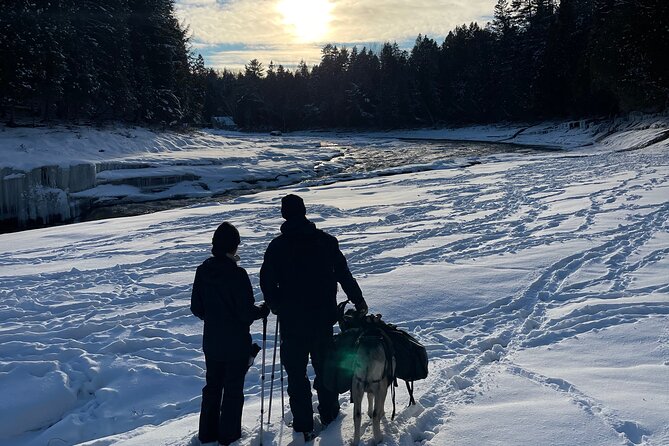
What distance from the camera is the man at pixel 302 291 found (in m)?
3.91

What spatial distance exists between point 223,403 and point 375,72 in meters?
85.2

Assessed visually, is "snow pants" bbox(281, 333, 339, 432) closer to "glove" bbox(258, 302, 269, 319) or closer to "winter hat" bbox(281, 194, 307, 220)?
"glove" bbox(258, 302, 269, 319)

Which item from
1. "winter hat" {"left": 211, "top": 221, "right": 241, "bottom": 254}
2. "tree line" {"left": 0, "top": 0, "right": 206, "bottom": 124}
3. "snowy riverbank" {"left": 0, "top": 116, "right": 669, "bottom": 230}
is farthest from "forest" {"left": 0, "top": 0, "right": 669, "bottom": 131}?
"winter hat" {"left": 211, "top": 221, "right": 241, "bottom": 254}

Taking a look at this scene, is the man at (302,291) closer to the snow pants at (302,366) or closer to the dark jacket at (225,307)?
the snow pants at (302,366)

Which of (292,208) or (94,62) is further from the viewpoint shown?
(94,62)

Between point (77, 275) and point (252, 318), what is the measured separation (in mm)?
7054

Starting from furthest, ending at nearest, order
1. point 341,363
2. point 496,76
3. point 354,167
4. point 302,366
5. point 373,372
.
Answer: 1. point 496,76
2. point 354,167
3. point 302,366
4. point 341,363
5. point 373,372

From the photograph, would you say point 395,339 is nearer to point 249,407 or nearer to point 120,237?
point 249,407

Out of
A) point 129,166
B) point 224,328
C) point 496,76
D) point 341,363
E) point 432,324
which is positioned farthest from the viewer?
point 496,76

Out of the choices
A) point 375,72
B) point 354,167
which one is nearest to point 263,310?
point 354,167

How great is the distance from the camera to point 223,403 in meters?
4.02

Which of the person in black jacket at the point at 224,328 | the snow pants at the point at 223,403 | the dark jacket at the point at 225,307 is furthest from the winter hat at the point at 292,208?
the snow pants at the point at 223,403

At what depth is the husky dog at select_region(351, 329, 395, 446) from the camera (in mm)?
3678

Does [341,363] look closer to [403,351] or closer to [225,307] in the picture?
[403,351]
